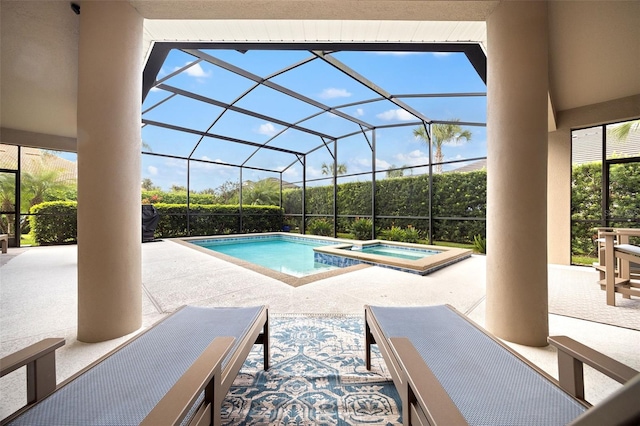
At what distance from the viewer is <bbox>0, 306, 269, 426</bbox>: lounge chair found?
966 mm

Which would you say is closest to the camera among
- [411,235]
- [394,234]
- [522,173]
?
[522,173]

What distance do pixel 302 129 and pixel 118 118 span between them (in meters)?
6.86

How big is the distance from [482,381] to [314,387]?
1.04m

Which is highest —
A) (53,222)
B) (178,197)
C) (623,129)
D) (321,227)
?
(623,129)

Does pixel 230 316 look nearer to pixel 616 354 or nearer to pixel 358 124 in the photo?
pixel 616 354

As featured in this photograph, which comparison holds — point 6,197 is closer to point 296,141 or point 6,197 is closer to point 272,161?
point 296,141

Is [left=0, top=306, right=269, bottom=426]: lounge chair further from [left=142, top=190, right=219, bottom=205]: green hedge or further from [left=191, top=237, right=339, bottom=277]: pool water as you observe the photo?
[left=142, top=190, right=219, bottom=205]: green hedge

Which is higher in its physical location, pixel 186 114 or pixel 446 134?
pixel 446 134

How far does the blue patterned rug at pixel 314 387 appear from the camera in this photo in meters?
1.49

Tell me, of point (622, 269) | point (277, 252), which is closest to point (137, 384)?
point (622, 269)

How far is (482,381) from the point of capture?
125 cm

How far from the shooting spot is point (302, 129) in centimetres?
875

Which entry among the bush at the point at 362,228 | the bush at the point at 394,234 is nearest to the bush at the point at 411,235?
the bush at the point at 394,234

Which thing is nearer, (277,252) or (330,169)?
(277,252)
